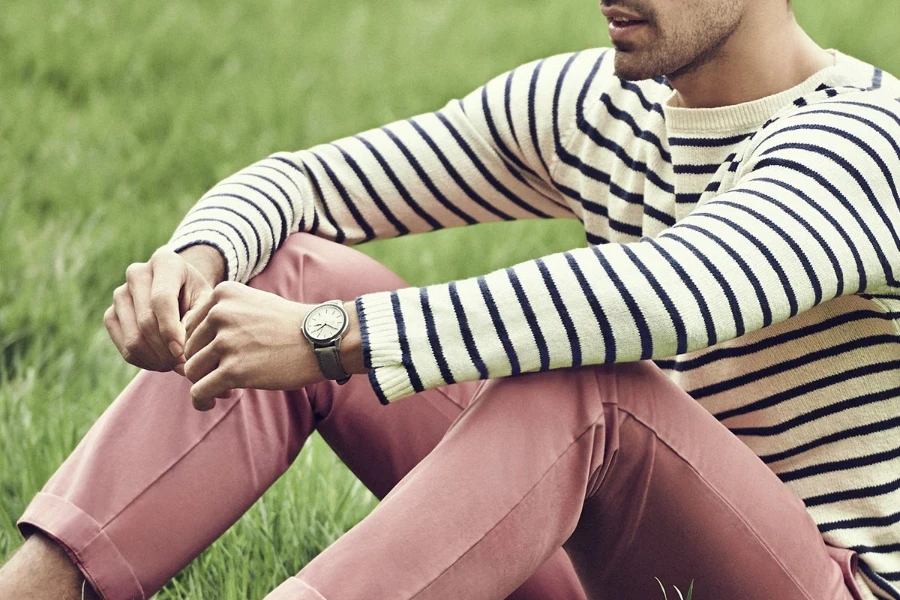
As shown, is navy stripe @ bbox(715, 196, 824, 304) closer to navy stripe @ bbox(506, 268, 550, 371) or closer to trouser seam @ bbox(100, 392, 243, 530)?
navy stripe @ bbox(506, 268, 550, 371)

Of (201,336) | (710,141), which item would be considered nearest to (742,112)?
(710,141)

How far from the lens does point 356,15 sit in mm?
5141

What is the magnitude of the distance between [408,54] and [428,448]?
3111mm

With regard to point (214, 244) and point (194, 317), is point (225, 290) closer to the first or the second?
point (194, 317)

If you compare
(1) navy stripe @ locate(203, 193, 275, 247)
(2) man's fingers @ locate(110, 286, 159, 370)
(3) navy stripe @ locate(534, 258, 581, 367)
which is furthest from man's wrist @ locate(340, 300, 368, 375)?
(1) navy stripe @ locate(203, 193, 275, 247)

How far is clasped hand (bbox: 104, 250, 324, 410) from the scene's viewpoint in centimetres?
158

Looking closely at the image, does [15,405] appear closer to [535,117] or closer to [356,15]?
[535,117]

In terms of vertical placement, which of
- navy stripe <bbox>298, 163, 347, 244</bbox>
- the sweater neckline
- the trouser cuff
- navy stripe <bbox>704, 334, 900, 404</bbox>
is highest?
the sweater neckline

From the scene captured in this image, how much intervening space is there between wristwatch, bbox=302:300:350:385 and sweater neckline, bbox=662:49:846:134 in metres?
0.61

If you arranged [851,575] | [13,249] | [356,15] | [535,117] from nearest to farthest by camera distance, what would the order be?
[851,575]
[535,117]
[13,249]
[356,15]

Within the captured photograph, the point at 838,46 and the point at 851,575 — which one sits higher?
the point at 851,575

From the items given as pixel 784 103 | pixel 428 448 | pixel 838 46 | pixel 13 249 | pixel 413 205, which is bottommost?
pixel 838 46

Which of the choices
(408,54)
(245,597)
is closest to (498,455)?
(245,597)

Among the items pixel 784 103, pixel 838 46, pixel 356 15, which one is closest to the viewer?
pixel 784 103
